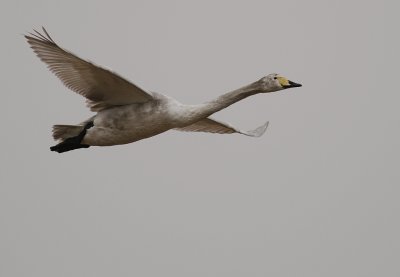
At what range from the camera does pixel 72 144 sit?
12758 mm

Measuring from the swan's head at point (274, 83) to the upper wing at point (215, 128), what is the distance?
252cm

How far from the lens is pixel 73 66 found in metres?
11.9

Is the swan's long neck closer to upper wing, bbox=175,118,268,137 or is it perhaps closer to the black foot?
the black foot

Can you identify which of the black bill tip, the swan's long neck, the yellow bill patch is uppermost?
the yellow bill patch

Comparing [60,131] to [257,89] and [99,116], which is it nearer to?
[99,116]

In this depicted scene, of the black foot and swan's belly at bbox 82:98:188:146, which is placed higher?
swan's belly at bbox 82:98:188:146

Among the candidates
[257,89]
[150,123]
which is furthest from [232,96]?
[150,123]

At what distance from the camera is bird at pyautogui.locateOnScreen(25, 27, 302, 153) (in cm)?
1172

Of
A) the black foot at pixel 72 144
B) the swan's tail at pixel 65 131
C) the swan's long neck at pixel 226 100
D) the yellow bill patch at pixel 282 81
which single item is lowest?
the black foot at pixel 72 144

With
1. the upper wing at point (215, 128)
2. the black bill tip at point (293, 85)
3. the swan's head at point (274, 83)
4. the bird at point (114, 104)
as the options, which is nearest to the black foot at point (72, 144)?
the bird at point (114, 104)

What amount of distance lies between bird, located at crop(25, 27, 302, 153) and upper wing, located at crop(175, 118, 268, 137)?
202 centimetres

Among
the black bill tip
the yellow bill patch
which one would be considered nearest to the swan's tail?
the yellow bill patch

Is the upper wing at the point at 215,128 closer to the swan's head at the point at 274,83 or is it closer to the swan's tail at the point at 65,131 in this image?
the swan's tail at the point at 65,131

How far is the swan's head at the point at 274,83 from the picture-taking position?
11812mm
